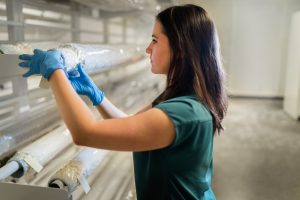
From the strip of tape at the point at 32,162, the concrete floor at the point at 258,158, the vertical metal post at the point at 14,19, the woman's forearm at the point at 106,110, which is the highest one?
the vertical metal post at the point at 14,19

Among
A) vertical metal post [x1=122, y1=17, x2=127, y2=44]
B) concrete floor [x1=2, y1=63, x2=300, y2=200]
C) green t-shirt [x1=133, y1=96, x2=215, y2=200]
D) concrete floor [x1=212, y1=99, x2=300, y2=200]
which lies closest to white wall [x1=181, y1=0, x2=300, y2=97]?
concrete floor [x1=212, y1=99, x2=300, y2=200]

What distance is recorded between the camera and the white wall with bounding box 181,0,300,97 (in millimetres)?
5340

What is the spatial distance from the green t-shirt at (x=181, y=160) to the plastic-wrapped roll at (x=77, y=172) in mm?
192

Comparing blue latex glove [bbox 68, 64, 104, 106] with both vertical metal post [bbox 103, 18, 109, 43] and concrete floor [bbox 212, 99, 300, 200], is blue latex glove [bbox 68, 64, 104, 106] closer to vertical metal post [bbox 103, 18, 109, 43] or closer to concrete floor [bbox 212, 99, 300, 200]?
concrete floor [bbox 212, 99, 300, 200]

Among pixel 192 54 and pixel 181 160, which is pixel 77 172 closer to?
pixel 181 160

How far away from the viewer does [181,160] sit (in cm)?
82

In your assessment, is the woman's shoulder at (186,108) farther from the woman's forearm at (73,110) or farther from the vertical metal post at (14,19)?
the vertical metal post at (14,19)

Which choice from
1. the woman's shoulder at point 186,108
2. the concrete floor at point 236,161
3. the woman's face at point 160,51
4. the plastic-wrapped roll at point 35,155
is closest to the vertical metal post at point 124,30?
the concrete floor at point 236,161

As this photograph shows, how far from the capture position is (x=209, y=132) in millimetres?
837

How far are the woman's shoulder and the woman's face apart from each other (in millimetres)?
117

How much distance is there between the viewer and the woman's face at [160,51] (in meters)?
0.85

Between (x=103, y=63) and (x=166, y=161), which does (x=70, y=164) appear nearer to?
(x=166, y=161)

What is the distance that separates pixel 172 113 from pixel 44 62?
1.04ft

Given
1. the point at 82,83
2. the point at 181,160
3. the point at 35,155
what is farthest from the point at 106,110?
the point at 181,160
